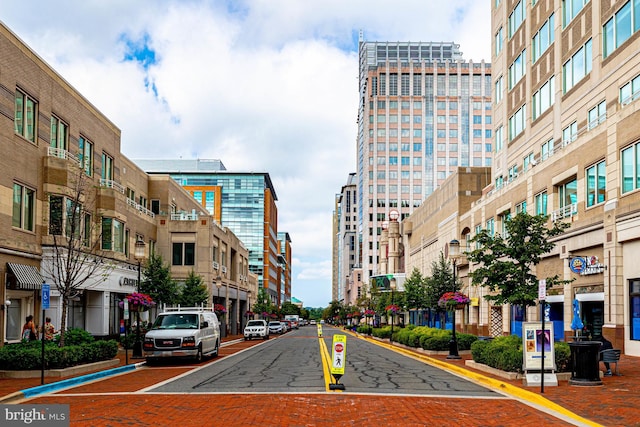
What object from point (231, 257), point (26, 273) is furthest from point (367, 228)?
point (26, 273)

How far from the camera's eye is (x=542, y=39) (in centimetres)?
4141

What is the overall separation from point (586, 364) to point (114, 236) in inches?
1175

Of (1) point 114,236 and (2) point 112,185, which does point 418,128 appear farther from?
(1) point 114,236

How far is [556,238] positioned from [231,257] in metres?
43.1

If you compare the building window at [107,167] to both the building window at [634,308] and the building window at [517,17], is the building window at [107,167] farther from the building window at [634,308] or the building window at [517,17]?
the building window at [634,308]

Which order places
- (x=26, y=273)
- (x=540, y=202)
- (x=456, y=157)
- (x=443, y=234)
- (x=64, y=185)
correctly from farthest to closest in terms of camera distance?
(x=456, y=157) < (x=443, y=234) < (x=540, y=202) < (x=64, y=185) < (x=26, y=273)

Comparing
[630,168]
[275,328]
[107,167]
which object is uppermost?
[107,167]

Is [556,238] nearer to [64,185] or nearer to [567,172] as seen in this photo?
[567,172]

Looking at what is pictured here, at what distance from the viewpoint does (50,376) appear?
1914 centimetres

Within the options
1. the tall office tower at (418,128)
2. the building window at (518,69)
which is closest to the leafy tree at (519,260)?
the building window at (518,69)

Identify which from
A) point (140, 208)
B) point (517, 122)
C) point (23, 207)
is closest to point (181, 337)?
point (23, 207)

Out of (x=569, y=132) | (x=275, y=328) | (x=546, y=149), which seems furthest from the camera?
(x=275, y=328)

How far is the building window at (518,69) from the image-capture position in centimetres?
4491

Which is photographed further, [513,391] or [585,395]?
[513,391]
